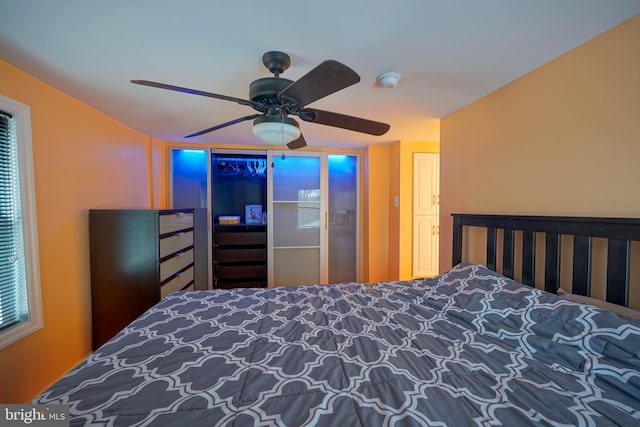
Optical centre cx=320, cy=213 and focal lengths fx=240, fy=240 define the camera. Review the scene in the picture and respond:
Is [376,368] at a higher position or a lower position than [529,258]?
lower

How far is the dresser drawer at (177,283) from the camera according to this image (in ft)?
7.17

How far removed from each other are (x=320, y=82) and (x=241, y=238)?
2.93 m

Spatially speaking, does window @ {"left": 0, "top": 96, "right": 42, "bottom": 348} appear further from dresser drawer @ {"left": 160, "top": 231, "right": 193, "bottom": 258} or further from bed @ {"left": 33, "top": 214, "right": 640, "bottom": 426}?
bed @ {"left": 33, "top": 214, "right": 640, "bottom": 426}

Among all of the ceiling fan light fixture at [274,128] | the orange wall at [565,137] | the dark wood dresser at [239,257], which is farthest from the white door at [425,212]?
the ceiling fan light fixture at [274,128]

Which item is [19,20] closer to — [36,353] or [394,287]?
[36,353]

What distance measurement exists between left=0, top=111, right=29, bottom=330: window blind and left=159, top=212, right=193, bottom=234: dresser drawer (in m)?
0.80

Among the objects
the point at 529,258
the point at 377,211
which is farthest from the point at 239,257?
the point at 529,258

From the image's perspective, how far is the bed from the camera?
73 cm

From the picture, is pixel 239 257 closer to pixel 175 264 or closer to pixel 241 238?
pixel 241 238

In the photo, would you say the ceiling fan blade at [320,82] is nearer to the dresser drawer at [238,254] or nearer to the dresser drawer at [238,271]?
the dresser drawer at [238,254]

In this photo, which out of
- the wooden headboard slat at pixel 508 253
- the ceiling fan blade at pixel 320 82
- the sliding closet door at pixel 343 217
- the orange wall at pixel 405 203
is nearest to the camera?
the ceiling fan blade at pixel 320 82

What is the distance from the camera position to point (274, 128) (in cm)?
131

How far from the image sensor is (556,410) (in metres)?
0.74

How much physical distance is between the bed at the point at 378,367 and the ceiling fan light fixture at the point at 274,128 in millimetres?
1051
